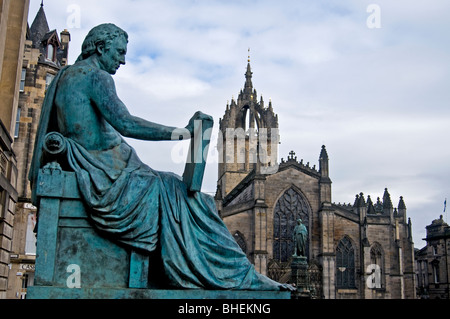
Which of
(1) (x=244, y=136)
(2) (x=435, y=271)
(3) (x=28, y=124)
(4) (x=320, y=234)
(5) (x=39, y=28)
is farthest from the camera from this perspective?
(1) (x=244, y=136)

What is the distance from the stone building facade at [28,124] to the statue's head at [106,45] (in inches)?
704

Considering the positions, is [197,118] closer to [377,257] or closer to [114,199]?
[114,199]

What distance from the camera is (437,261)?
5203cm

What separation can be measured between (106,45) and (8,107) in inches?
436

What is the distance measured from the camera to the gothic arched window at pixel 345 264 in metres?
40.3

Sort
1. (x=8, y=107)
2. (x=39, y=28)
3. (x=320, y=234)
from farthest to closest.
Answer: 1. (x=320, y=234)
2. (x=39, y=28)
3. (x=8, y=107)

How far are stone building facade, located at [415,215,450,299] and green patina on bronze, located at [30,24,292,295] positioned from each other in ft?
170

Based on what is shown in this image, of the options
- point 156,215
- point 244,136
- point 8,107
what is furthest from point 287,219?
point 156,215

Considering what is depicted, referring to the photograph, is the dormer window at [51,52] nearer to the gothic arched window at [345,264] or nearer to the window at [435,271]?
the gothic arched window at [345,264]

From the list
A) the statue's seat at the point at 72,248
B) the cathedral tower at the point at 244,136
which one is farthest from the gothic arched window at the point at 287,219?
the statue's seat at the point at 72,248

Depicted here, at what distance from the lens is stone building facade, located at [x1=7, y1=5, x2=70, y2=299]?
21.4 meters

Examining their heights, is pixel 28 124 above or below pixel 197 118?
above
